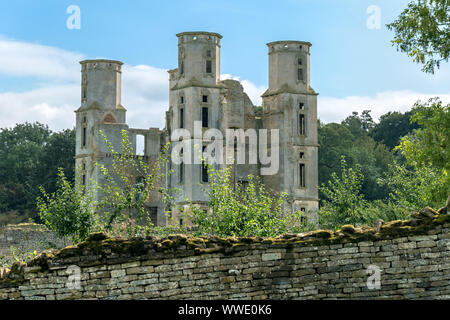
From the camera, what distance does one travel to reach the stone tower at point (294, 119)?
55.6 metres

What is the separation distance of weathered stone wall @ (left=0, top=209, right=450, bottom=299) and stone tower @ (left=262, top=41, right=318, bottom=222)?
37.5 m

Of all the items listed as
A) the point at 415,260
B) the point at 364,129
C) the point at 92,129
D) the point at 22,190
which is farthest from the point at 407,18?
the point at 364,129

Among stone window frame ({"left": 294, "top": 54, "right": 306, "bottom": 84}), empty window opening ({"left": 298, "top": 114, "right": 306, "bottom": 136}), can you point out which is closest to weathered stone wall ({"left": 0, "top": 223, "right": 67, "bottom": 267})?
empty window opening ({"left": 298, "top": 114, "right": 306, "bottom": 136})

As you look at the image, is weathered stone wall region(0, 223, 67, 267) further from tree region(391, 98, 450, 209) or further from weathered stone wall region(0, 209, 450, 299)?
weathered stone wall region(0, 209, 450, 299)

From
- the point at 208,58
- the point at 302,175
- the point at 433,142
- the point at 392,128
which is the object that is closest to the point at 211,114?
the point at 208,58

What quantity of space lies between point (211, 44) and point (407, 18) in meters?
28.5

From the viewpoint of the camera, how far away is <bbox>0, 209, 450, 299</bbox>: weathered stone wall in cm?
1666

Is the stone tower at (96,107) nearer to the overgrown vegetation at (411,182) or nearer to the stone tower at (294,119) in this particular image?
the stone tower at (294,119)

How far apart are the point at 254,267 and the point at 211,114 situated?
36.6m

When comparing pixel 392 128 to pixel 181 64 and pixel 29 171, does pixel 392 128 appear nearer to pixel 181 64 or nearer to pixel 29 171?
pixel 29 171

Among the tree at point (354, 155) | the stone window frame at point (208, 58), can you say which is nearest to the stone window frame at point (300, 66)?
the stone window frame at point (208, 58)

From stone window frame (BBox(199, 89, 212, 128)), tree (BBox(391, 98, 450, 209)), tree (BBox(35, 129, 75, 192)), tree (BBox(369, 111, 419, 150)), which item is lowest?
tree (BBox(391, 98, 450, 209))

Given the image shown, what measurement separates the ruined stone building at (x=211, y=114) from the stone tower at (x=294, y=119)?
0.20 ft
